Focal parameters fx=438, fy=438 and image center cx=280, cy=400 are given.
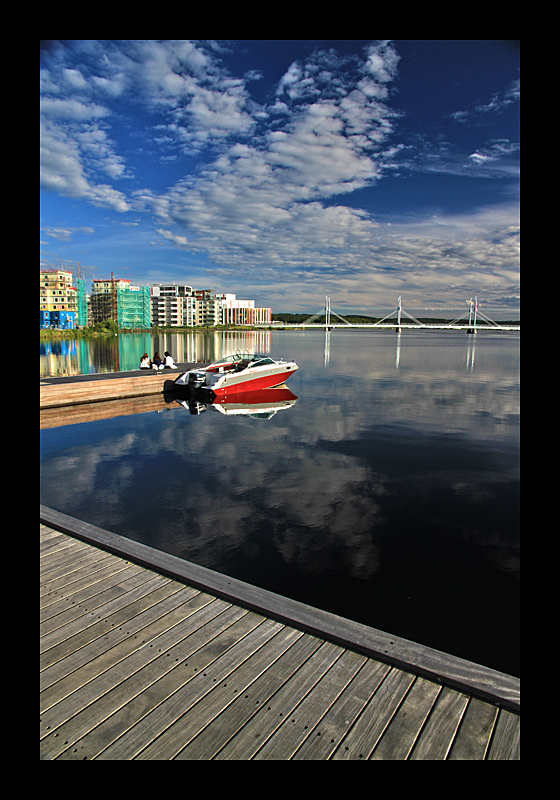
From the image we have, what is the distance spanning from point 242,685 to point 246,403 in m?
18.6

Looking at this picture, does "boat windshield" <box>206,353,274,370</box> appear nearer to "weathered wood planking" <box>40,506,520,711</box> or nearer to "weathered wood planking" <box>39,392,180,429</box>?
"weathered wood planking" <box>39,392,180,429</box>

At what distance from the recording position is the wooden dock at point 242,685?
7.86ft

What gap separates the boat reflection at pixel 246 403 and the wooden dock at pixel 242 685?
14.3 m

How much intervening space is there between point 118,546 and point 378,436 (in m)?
11.5

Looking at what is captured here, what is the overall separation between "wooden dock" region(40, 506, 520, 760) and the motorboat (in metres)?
17.5

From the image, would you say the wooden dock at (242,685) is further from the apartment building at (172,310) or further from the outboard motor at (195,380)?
the apartment building at (172,310)

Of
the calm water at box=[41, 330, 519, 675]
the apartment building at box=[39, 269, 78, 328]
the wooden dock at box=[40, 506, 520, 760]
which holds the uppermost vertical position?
the apartment building at box=[39, 269, 78, 328]

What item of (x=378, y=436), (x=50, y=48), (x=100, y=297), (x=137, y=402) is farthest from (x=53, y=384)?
(x=100, y=297)

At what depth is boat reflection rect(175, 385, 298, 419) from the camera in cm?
1898

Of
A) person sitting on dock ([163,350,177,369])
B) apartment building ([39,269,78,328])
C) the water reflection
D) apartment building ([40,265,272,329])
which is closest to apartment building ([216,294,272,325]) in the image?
apartment building ([40,265,272,329])
